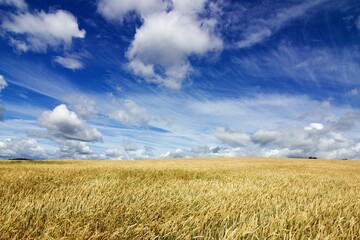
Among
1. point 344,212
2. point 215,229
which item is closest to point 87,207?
point 215,229

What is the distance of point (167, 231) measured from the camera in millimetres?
3928

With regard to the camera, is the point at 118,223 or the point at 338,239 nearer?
the point at 338,239

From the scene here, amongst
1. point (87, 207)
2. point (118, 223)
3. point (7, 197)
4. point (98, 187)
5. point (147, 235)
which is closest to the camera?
point (147, 235)

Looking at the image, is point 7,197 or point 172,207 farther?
point 7,197

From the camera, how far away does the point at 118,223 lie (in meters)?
4.19

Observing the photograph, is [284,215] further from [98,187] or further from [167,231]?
[98,187]

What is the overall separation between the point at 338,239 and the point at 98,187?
532cm

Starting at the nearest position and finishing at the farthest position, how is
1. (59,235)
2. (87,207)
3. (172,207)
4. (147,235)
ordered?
(59,235)
(147,235)
(87,207)
(172,207)

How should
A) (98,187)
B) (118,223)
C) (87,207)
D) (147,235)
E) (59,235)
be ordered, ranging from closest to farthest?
1. (59,235)
2. (147,235)
3. (118,223)
4. (87,207)
5. (98,187)

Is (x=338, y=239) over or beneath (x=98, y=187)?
beneath

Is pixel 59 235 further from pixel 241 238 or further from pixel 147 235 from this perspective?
pixel 241 238

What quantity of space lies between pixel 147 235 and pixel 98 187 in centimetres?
396

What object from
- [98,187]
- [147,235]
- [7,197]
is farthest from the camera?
[98,187]

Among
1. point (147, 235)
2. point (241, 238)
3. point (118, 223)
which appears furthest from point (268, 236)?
point (118, 223)
